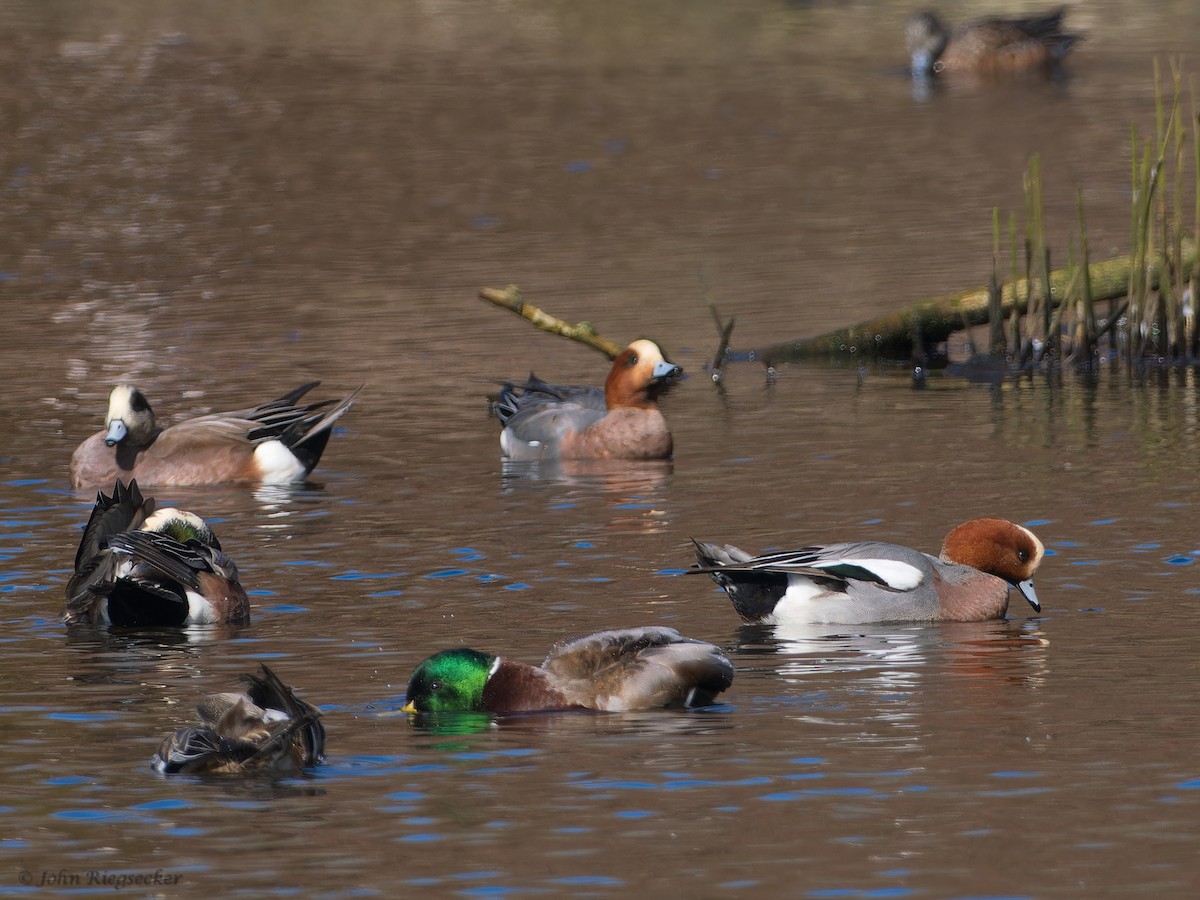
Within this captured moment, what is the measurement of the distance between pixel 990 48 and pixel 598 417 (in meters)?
24.6

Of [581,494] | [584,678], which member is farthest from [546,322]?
[584,678]

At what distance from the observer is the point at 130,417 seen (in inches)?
612

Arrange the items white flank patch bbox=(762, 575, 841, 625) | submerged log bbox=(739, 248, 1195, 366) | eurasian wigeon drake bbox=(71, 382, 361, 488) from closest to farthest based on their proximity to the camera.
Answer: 1. white flank patch bbox=(762, 575, 841, 625)
2. eurasian wigeon drake bbox=(71, 382, 361, 488)
3. submerged log bbox=(739, 248, 1195, 366)

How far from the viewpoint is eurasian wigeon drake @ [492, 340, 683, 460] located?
16125mm

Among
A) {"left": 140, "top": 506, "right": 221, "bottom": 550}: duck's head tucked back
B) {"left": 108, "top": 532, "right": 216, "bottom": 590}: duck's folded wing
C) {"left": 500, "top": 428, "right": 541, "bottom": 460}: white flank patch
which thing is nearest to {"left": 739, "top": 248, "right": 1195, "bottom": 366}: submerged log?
{"left": 500, "top": 428, "right": 541, "bottom": 460}: white flank patch

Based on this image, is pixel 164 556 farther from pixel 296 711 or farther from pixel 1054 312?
pixel 1054 312

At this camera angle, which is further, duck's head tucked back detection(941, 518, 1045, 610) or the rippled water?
duck's head tucked back detection(941, 518, 1045, 610)

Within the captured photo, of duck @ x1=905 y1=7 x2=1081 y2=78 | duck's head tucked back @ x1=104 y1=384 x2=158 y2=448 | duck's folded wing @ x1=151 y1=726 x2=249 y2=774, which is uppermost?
duck @ x1=905 y1=7 x2=1081 y2=78

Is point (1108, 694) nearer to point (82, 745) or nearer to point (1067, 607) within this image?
point (1067, 607)

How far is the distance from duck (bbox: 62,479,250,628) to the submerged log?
8892mm

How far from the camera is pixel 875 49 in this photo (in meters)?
42.8

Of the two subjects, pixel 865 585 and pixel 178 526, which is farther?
pixel 178 526

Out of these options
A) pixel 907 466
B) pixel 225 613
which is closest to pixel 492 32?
pixel 907 466

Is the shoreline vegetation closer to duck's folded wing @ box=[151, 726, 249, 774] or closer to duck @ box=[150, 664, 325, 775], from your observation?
duck @ box=[150, 664, 325, 775]
